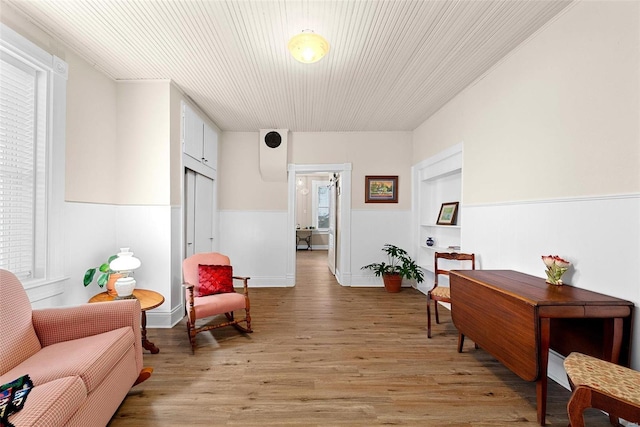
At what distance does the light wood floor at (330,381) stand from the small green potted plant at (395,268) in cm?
113

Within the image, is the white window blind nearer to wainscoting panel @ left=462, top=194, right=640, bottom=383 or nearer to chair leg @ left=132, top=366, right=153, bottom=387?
chair leg @ left=132, top=366, right=153, bottom=387

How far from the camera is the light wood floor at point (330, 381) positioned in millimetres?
1646

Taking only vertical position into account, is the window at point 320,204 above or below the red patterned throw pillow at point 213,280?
above

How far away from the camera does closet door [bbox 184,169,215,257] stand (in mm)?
3445

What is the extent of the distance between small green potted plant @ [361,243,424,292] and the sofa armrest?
3.33 meters

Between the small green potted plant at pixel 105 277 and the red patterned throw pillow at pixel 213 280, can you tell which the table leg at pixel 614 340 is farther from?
the small green potted plant at pixel 105 277

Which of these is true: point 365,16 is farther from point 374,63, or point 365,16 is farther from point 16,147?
point 16,147

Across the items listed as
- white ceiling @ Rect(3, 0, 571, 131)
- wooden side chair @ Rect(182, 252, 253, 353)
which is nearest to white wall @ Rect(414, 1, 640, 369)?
white ceiling @ Rect(3, 0, 571, 131)

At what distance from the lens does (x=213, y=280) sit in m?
2.79

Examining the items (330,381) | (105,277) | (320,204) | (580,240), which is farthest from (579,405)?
(320,204)

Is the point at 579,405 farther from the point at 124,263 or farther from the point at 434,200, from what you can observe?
the point at 434,200

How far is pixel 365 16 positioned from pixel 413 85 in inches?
49.6

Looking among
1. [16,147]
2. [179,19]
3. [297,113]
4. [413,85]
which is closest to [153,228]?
[16,147]

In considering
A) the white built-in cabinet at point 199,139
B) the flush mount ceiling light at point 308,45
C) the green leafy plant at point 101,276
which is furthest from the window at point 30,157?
the flush mount ceiling light at point 308,45
